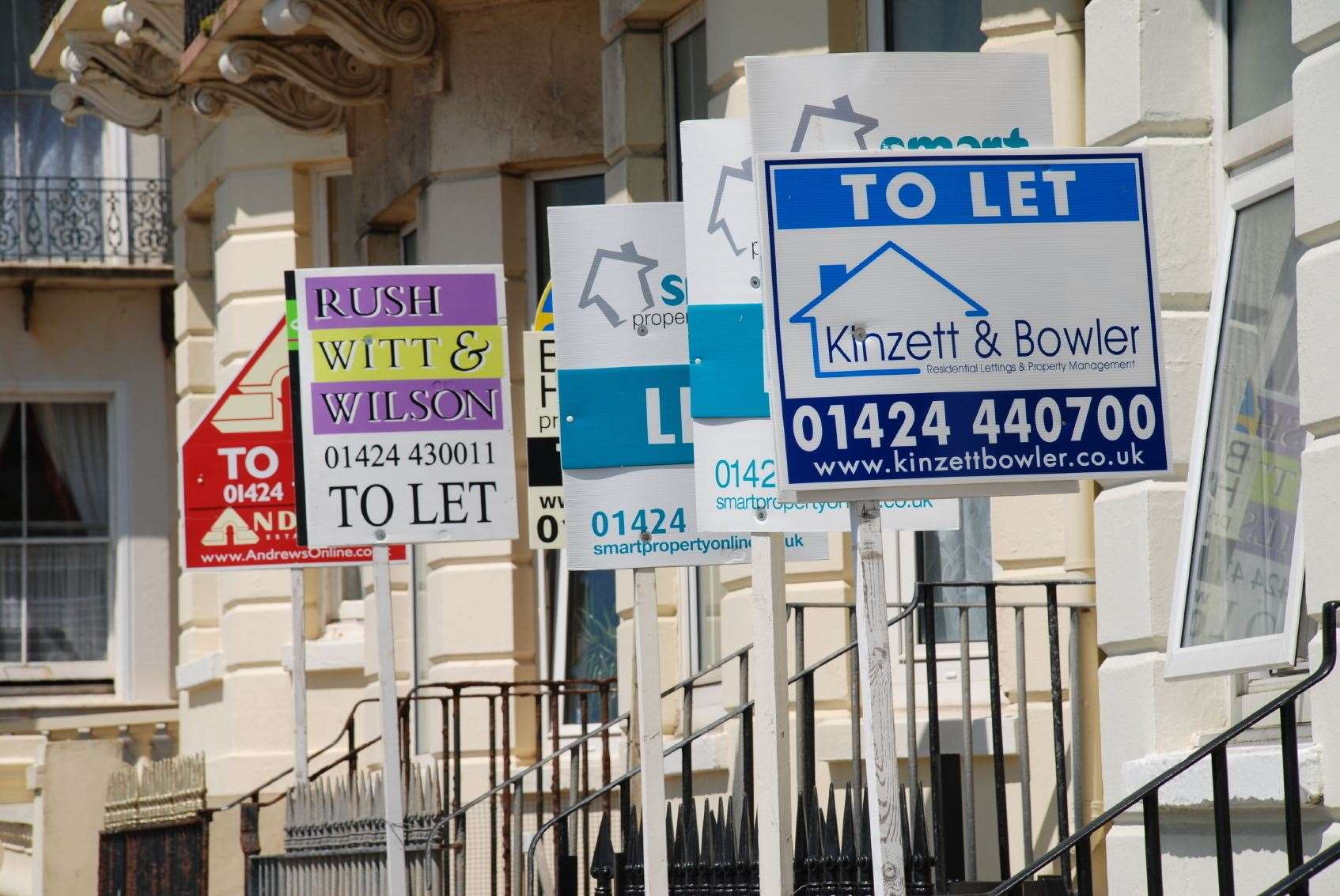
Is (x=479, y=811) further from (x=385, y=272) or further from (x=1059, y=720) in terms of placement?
(x=1059, y=720)

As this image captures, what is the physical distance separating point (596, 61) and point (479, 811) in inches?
159

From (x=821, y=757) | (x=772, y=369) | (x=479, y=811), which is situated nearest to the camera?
(x=772, y=369)

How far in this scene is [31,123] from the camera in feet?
70.2

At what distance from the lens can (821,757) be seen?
31.6 ft

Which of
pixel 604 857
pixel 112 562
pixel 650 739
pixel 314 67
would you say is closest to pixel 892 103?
pixel 650 739

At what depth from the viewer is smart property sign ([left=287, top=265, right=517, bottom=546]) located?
856cm

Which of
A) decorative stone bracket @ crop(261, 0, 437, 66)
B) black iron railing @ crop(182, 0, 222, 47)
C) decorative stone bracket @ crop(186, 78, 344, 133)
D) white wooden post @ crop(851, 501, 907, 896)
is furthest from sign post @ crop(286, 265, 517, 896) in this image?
decorative stone bracket @ crop(186, 78, 344, 133)

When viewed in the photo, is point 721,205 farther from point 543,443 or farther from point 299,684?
point 299,684

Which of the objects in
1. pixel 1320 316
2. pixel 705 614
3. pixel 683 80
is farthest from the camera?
pixel 683 80

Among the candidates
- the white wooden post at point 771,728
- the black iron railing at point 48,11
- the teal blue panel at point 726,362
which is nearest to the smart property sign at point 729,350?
the teal blue panel at point 726,362

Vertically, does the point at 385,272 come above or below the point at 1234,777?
above

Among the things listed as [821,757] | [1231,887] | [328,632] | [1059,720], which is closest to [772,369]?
[1231,887]

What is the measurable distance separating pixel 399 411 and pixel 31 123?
1389 cm

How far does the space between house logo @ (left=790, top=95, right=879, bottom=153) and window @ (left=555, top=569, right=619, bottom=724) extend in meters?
7.58
